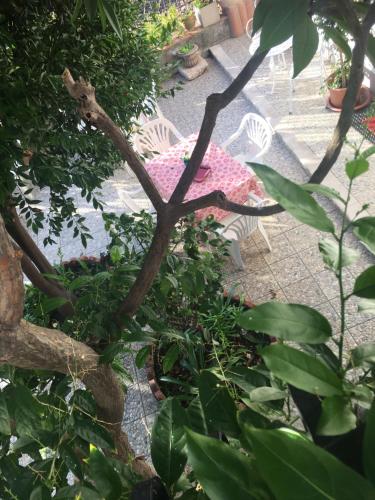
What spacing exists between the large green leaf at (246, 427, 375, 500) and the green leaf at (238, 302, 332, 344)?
0.52 ft

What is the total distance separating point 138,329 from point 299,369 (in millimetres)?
813

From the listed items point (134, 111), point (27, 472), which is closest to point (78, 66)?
point (134, 111)

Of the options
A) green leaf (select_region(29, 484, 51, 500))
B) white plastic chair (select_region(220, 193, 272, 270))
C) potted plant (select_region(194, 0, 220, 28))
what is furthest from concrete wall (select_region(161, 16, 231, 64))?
green leaf (select_region(29, 484, 51, 500))

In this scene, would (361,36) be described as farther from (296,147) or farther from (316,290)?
(296,147)

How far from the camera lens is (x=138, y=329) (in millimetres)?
1305

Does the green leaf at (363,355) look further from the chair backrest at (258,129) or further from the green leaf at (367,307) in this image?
the chair backrest at (258,129)

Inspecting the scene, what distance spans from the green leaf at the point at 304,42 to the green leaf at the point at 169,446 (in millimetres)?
603

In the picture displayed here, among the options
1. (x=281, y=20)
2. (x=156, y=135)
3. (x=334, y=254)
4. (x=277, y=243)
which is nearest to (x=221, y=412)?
(x=334, y=254)

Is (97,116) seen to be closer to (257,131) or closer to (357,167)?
(357,167)

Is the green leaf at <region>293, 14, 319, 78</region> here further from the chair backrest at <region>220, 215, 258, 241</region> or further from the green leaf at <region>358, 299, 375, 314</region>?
the chair backrest at <region>220, 215, 258, 241</region>

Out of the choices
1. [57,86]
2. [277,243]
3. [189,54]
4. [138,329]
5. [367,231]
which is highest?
[57,86]

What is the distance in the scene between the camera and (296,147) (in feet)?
12.5

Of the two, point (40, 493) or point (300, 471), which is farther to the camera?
point (40, 493)

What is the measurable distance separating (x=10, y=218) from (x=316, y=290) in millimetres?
1887
